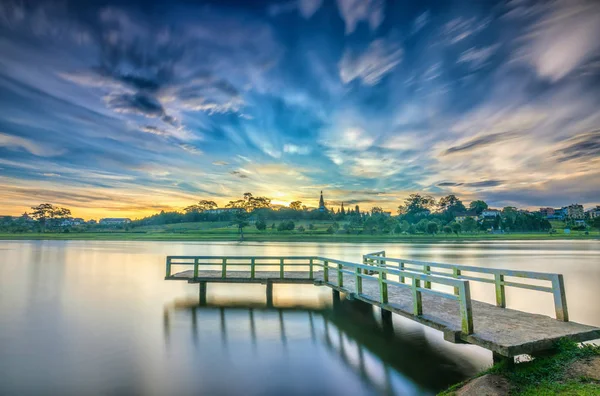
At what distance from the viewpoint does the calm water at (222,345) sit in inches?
265

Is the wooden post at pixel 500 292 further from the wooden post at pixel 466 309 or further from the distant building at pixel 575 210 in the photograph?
the distant building at pixel 575 210

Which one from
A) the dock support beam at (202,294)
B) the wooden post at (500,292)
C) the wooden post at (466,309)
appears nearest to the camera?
the wooden post at (466,309)

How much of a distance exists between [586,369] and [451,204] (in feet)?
507

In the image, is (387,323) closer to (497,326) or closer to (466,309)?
(497,326)

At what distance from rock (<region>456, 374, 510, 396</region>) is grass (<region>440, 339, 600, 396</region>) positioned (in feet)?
0.33

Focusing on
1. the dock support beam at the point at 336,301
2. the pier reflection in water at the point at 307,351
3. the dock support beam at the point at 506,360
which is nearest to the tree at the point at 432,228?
the dock support beam at the point at 336,301

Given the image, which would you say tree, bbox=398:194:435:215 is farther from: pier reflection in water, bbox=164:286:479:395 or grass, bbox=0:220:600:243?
pier reflection in water, bbox=164:286:479:395

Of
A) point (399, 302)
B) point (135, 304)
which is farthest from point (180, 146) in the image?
point (399, 302)

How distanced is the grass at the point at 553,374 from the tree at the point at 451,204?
142 meters

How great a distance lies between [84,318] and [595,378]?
14632 mm

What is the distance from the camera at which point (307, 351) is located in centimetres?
855

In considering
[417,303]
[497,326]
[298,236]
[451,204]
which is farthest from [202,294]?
[451,204]

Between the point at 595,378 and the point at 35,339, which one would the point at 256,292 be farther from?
the point at 595,378

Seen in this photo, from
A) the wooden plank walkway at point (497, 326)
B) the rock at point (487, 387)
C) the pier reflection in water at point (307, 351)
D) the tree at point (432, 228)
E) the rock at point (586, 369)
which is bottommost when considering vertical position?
the pier reflection in water at point (307, 351)
